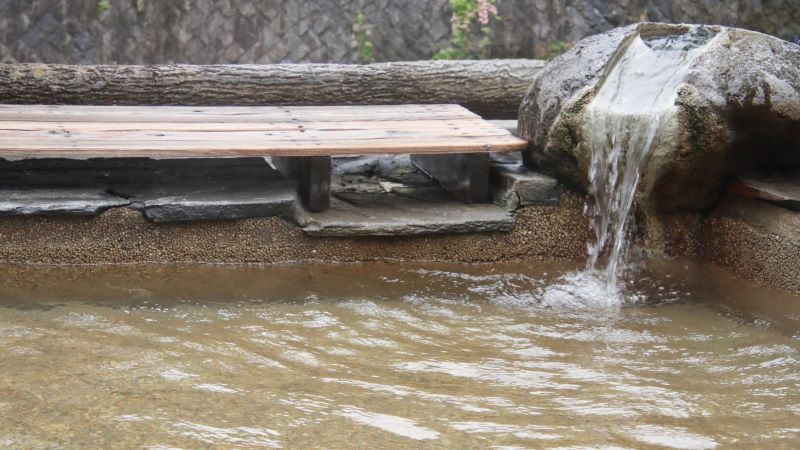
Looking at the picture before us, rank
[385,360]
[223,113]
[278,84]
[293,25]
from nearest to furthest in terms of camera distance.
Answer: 1. [385,360]
2. [223,113]
3. [278,84]
4. [293,25]

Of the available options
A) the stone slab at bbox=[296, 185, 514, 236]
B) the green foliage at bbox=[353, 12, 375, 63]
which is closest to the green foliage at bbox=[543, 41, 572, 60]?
the green foliage at bbox=[353, 12, 375, 63]

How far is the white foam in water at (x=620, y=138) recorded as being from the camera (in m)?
4.58

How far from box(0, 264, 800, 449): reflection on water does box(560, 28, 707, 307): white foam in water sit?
0.49 ft

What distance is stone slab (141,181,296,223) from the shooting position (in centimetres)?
459

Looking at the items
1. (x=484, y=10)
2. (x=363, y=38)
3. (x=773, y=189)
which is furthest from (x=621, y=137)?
(x=363, y=38)

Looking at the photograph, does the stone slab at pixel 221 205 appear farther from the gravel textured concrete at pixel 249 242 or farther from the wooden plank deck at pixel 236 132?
the wooden plank deck at pixel 236 132

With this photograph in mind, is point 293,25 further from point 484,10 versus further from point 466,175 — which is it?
point 466,175

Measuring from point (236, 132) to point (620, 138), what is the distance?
1923mm

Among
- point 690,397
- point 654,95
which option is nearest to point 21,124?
point 654,95

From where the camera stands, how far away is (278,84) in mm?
5926

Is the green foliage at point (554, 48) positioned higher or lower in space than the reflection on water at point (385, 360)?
higher

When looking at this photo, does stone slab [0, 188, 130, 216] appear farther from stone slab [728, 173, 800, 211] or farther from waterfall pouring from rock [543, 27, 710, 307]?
stone slab [728, 173, 800, 211]

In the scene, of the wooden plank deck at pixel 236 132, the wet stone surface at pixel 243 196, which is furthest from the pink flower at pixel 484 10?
the wet stone surface at pixel 243 196

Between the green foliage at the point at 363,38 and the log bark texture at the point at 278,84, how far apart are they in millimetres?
2683
